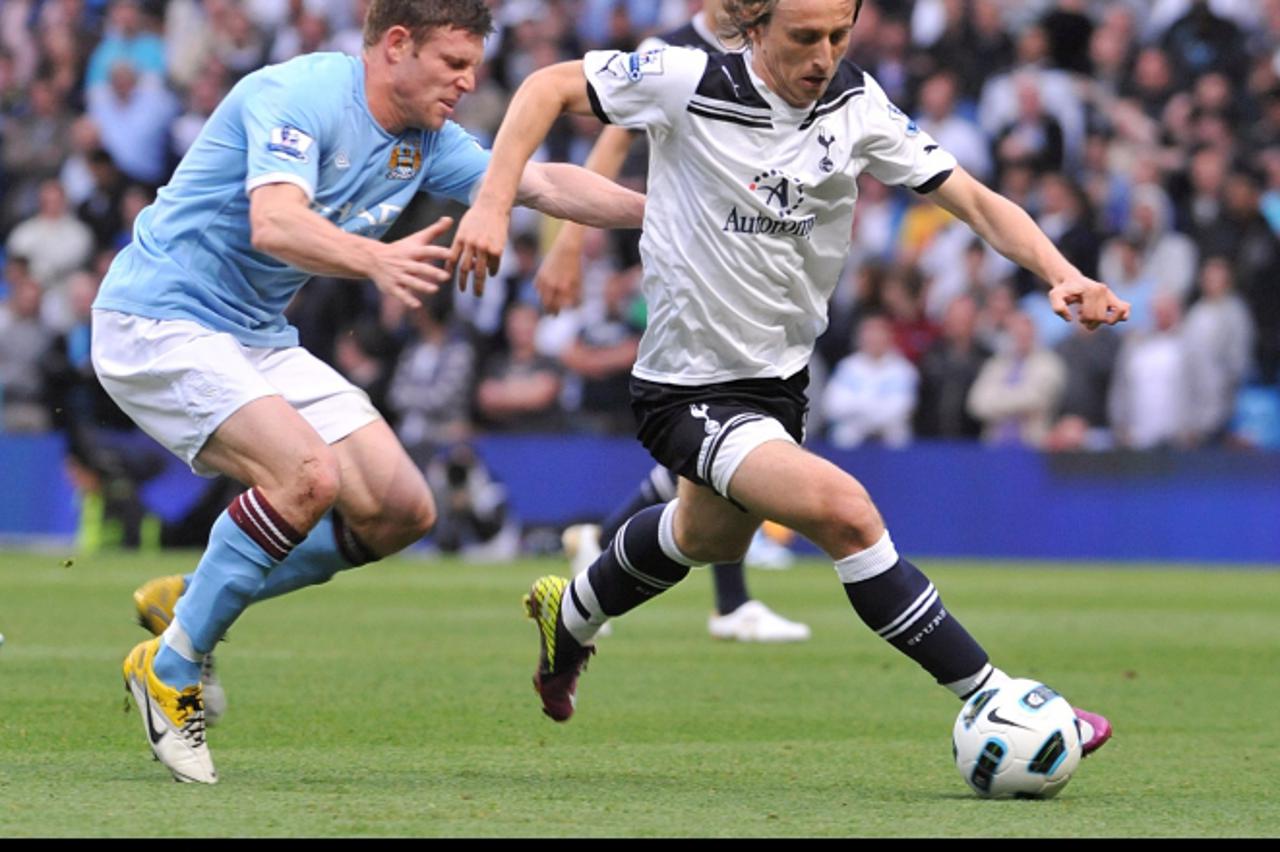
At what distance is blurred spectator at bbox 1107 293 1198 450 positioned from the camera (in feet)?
57.0

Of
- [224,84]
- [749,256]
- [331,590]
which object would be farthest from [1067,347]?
[749,256]

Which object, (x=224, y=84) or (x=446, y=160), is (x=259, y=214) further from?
(x=224, y=84)

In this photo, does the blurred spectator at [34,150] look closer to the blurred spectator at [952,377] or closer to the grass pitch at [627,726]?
the grass pitch at [627,726]

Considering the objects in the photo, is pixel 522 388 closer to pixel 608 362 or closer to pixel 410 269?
pixel 608 362

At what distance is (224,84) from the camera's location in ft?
70.2

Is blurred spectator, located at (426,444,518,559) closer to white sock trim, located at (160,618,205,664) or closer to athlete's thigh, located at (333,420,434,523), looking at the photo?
athlete's thigh, located at (333,420,434,523)

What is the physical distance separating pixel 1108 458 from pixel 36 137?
10.9m

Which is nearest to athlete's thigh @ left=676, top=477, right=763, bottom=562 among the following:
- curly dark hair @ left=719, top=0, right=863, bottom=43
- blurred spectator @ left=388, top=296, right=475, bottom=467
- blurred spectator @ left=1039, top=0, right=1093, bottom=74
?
curly dark hair @ left=719, top=0, right=863, bottom=43

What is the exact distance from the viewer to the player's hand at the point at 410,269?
18.9ft

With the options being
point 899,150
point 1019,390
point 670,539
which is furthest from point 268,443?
point 1019,390

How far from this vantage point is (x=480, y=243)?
236 inches

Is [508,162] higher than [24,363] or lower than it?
higher

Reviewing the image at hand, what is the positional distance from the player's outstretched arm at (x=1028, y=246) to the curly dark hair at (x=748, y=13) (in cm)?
64

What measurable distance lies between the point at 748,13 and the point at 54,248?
1507 centimetres
